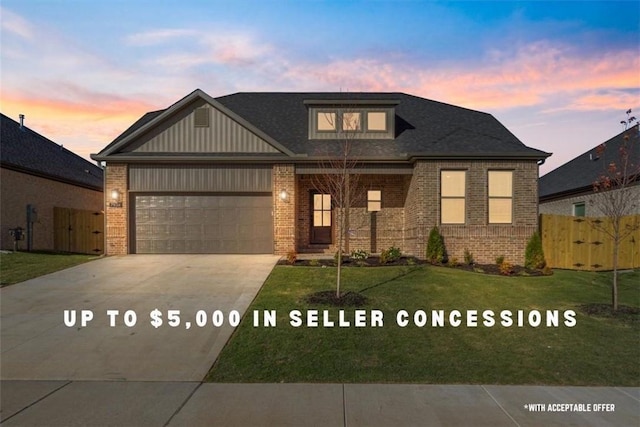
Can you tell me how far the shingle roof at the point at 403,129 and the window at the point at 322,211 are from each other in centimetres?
226

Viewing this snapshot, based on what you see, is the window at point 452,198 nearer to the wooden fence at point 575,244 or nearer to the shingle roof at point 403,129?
the shingle roof at point 403,129

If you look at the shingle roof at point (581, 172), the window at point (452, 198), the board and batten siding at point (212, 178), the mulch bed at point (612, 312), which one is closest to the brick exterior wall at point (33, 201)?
Answer: the board and batten siding at point (212, 178)

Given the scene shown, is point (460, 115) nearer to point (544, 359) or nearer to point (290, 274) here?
point (290, 274)

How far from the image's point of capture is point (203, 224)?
15930 mm

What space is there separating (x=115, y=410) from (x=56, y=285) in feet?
24.3

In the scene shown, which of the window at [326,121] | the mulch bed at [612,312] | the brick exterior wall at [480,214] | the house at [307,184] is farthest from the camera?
the window at [326,121]

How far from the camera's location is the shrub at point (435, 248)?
13.8 meters

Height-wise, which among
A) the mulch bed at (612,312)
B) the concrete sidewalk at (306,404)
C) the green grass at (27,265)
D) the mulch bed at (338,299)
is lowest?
the concrete sidewalk at (306,404)

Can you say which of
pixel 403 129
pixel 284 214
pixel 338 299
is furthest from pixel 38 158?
pixel 338 299

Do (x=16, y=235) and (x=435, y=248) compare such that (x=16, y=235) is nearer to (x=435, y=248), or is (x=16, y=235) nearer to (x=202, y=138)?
(x=202, y=138)

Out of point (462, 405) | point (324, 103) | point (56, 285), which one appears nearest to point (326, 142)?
point (324, 103)

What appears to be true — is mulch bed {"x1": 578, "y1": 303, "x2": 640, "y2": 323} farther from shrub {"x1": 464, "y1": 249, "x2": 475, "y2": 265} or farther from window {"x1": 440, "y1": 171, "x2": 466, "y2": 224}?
window {"x1": 440, "y1": 171, "x2": 466, "y2": 224}

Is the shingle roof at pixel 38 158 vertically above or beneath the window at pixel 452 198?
above

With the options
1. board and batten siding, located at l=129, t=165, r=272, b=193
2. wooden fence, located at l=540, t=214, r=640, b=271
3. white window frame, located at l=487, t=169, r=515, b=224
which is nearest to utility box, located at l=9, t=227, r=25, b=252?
board and batten siding, located at l=129, t=165, r=272, b=193
